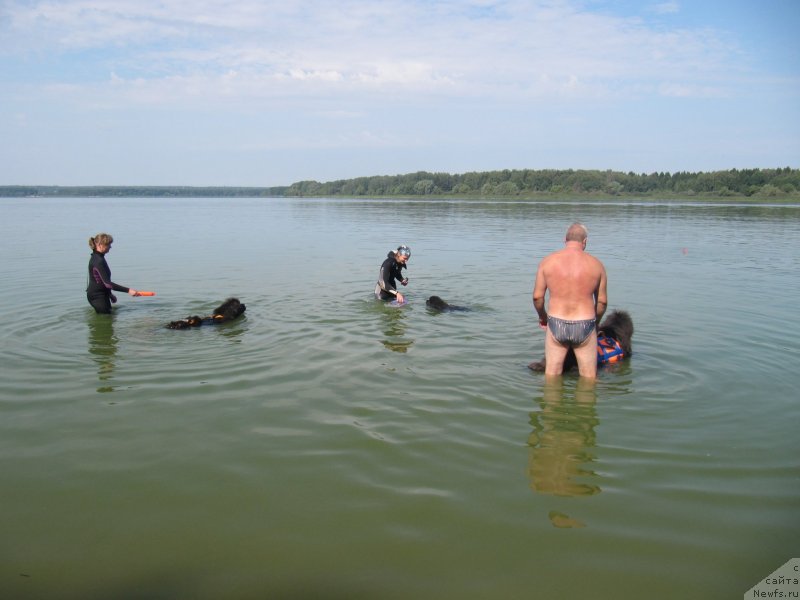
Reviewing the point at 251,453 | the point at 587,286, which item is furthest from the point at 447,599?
the point at 587,286

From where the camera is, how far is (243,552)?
3.93 m

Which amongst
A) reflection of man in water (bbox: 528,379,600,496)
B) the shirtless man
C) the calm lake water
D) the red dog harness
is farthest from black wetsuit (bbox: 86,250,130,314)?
the red dog harness

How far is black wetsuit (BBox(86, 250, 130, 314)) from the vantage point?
10.8 m

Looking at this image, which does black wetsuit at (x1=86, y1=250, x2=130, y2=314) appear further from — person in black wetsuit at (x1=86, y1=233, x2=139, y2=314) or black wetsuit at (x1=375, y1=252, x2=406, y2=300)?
black wetsuit at (x1=375, y1=252, x2=406, y2=300)

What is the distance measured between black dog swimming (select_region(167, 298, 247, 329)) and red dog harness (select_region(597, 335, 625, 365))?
6299 millimetres

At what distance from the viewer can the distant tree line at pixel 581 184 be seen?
91.6 m

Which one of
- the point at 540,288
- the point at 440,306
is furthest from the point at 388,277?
the point at 540,288

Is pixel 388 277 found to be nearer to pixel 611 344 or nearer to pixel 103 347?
pixel 611 344

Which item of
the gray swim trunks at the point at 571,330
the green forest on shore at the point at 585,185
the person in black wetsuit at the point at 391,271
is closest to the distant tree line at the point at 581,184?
Answer: the green forest on shore at the point at 585,185

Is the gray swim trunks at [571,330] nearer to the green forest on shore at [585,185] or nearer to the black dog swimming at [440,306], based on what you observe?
the black dog swimming at [440,306]

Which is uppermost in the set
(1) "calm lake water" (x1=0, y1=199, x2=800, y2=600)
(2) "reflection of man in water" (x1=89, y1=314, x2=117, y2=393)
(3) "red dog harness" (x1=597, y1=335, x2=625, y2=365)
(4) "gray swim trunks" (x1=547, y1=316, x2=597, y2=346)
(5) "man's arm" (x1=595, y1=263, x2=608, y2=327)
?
(5) "man's arm" (x1=595, y1=263, x2=608, y2=327)

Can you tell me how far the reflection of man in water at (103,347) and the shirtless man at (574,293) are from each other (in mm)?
5382

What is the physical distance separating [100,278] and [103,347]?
250 cm

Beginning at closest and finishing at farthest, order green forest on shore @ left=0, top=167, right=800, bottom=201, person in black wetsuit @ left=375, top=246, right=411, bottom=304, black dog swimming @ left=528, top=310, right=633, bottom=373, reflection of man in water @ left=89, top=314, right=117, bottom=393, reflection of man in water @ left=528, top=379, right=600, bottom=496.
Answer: reflection of man in water @ left=528, top=379, right=600, bottom=496
reflection of man in water @ left=89, top=314, right=117, bottom=393
black dog swimming @ left=528, top=310, right=633, bottom=373
person in black wetsuit @ left=375, top=246, right=411, bottom=304
green forest on shore @ left=0, top=167, right=800, bottom=201
